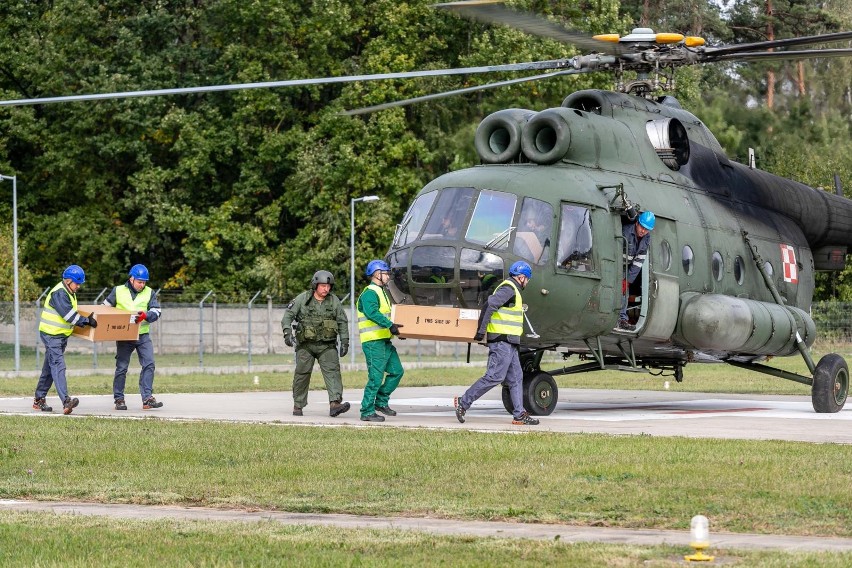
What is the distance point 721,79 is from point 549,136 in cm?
4108

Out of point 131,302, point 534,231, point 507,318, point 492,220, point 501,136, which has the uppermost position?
point 501,136

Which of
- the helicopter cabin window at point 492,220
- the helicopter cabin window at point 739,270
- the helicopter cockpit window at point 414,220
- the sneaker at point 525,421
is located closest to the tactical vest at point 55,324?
the helicopter cockpit window at point 414,220

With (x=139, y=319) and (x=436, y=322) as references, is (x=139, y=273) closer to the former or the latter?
(x=139, y=319)

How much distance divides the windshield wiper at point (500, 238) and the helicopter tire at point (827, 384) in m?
5.93

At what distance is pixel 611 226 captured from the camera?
18281mm

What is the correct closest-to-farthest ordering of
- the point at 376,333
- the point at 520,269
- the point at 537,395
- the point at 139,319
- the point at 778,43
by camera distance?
the point at 778,43 < the point at 520,269 < the point at 376,333 < the point at 537,395 < the point at 139,319

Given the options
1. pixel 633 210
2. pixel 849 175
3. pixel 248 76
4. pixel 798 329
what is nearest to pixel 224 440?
pixel 633 210

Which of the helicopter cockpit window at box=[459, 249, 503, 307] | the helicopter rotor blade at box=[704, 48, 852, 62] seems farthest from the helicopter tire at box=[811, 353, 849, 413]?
the helicopter cockpit window at box=[459, 249, 503, 307]

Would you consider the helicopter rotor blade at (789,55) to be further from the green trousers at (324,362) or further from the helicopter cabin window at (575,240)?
the green trousers at (324,362)

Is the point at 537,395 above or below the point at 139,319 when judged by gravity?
below

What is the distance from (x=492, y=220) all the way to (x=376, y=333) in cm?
216

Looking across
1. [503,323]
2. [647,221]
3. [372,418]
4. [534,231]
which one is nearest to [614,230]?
[647,221]

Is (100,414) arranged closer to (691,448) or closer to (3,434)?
(3,434)

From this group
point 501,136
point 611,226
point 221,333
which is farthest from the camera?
point 221,333
